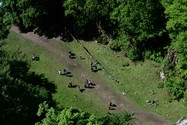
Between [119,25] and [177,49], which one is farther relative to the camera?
[119,25]

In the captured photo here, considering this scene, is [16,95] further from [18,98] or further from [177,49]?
[177,49]

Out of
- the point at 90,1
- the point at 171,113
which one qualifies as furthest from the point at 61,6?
the point at 171,113

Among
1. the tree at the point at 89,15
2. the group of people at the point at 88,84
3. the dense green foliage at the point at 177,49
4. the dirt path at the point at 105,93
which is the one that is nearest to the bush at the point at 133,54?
the dense green foliage at the point at 177,49

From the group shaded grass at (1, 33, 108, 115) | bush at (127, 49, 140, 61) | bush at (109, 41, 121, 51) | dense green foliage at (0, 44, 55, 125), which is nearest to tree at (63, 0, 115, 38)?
bush at (109, 41, 121, 51)

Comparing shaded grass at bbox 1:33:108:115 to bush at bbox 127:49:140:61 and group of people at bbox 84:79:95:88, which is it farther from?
bush at bbox 127:49:140:61

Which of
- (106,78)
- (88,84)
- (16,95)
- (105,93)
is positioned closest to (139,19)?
(106,78)

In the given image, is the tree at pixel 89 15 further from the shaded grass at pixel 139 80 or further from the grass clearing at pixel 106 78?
the shaded grass at pixel 139 80
